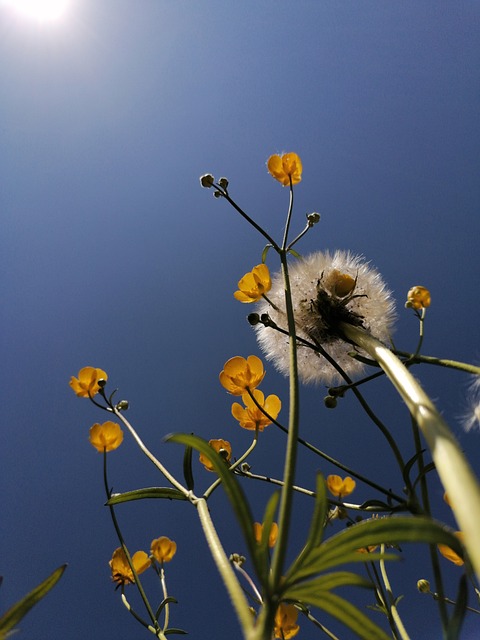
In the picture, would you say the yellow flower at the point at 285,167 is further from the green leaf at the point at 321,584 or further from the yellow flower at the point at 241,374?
the green leaf at the point at 321,584

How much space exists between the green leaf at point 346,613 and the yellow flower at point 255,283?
27.7 inches

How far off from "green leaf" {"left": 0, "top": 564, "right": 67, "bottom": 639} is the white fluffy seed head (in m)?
0.75

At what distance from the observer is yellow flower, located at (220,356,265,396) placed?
96 centimetres

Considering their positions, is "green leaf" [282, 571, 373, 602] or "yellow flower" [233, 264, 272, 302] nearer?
"green leaf" [282, 571, 373, 602]

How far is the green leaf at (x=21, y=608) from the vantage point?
1.54 ft

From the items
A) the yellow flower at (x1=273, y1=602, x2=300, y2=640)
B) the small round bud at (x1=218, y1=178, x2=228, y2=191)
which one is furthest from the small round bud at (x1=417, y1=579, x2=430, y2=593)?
the small round bud at (x1=218, y1=178, x2=228, y2=191)

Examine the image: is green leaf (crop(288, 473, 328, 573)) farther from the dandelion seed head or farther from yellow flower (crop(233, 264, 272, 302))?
yellow flower (crop(233, 264, 272, 302))

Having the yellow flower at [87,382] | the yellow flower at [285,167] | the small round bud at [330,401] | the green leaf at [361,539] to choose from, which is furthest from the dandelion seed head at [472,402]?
the yellow flower at [87,382]

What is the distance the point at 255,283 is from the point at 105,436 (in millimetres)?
549

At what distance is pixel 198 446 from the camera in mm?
560

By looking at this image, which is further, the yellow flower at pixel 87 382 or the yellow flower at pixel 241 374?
the yellow flower at pixel 87 382

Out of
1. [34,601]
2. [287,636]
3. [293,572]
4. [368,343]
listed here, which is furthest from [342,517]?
[34,601]

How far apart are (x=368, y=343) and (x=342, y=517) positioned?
42cm

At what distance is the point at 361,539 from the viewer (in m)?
0.44
